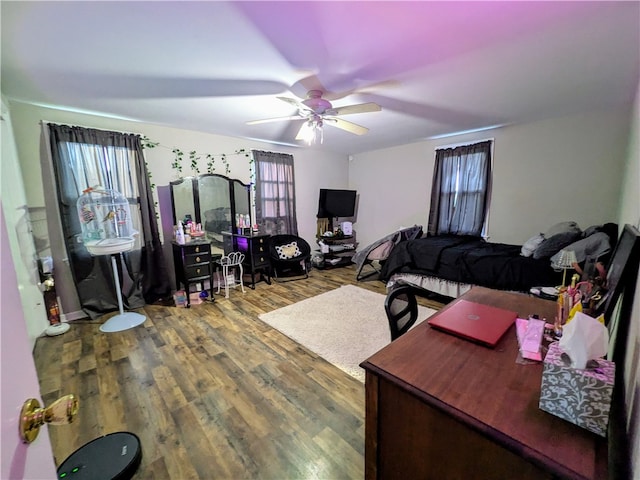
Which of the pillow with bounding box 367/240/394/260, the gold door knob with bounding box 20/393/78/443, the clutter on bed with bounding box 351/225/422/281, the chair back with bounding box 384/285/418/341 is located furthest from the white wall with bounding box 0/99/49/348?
the pillow with bounding box 367/240/394/260

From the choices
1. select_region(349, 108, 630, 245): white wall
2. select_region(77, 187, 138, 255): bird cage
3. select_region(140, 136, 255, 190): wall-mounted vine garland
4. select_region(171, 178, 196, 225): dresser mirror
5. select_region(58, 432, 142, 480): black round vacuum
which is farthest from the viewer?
select_region(171, 178, 196, 225): dresser mirror

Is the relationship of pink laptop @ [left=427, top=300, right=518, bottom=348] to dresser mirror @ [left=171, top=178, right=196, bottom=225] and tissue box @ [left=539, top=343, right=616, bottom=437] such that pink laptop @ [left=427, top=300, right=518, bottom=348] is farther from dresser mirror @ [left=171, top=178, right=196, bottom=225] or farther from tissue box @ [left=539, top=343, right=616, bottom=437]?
dresser mirror @ [left=171, top=178, right=196, bottom=225]

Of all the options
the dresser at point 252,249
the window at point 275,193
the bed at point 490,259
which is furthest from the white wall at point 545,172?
the dresser at point 252,249

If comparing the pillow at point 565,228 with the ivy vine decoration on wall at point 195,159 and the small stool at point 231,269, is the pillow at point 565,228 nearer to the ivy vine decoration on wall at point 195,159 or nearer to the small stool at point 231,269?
the small stool at point 231,269

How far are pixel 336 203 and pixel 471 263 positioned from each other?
117 inches

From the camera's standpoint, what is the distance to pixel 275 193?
15.4 ft

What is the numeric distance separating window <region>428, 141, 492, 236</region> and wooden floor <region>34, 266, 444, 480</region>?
3.32 m

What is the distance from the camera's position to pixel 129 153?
3246mm

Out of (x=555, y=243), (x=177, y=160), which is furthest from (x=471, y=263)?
(x=177, y=160)

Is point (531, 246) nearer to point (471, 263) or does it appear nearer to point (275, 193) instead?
point (471, 263)

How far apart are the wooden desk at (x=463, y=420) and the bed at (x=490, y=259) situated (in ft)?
5.43

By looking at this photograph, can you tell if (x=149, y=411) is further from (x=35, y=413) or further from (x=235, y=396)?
(x=35, y=413)

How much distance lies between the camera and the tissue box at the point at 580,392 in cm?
65

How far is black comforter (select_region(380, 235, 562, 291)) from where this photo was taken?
2.85 m
